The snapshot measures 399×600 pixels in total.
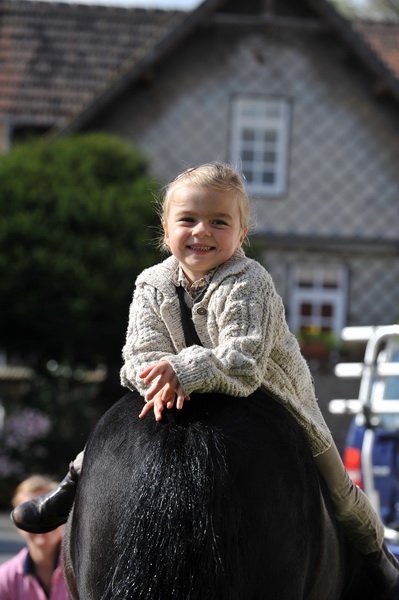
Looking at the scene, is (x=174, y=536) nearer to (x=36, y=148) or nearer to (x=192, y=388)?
(x=192, y=388)

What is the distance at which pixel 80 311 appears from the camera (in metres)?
20.0

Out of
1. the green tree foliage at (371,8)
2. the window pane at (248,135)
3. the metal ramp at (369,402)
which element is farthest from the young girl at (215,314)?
the green tree foliage at (371,8)

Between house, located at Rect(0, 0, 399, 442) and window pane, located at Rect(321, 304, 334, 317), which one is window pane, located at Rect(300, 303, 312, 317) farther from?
window pane, located at Rect(321, 304, 334, 317)

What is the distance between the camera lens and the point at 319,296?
89.6 feet

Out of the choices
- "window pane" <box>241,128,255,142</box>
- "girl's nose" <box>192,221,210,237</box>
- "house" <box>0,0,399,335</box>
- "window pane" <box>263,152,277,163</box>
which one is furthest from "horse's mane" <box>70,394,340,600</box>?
"window pane" <box>263,152,277,163</box>

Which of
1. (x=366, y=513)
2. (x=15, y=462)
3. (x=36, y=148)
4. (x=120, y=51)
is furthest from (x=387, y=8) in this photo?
(x=366, y=513)

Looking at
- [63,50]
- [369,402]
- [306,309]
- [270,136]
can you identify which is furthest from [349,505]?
[63,50]

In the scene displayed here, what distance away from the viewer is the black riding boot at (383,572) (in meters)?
4.74

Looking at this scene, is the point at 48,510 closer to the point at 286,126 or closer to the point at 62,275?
the point at 62,275

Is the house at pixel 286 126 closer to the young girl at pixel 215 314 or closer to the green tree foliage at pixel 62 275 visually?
the green tree foliage at pixel 62 275

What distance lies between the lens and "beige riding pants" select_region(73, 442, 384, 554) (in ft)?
14.1

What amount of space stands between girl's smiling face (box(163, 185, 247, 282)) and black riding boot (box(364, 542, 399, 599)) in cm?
139

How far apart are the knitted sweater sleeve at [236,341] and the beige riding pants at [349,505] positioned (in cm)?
54

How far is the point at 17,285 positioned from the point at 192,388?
55.2 feet
